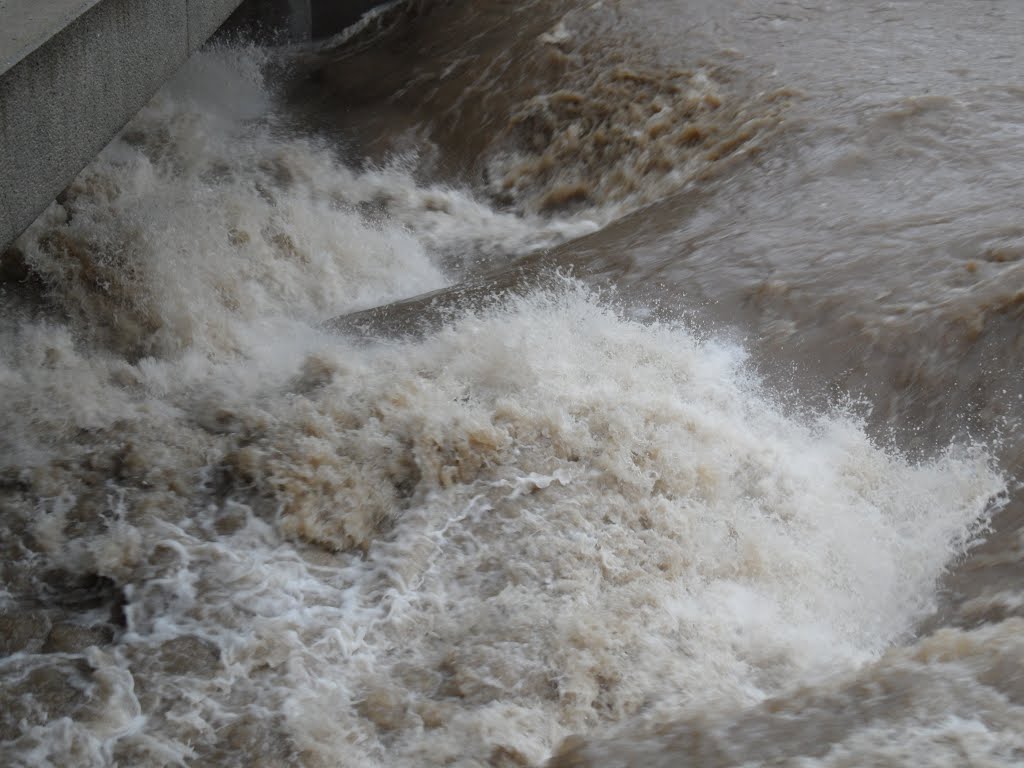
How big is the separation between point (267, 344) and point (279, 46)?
5.13m

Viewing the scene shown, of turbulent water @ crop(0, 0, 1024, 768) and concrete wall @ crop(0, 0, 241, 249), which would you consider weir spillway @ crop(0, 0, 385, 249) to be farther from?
turbulent water @ crop(0, 0, 1024, 768)

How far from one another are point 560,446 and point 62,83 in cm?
207

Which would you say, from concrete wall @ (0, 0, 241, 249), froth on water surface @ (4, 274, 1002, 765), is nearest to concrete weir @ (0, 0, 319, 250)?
concrete wall @ (0, 0, 241, 249)

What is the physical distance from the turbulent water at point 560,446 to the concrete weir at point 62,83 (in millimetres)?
1193

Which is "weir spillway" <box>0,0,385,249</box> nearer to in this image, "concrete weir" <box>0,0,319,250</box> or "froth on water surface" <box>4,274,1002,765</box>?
"concrete weir" <box>0,0,319,250</box>

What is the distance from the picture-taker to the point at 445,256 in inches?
245

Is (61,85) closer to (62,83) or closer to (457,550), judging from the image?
(62,83)

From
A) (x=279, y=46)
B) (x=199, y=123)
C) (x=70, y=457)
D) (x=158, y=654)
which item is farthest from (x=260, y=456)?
(x=279, y=46)

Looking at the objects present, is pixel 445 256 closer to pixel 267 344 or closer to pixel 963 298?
pixel 267 344

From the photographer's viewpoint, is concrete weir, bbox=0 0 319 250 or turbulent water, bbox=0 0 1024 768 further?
turbulent water, bbox=0 0 1024 768

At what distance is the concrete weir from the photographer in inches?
110

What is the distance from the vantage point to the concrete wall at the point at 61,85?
280cm

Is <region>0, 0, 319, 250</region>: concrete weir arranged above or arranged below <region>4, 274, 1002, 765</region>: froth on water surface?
above

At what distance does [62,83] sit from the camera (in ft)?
10.0
